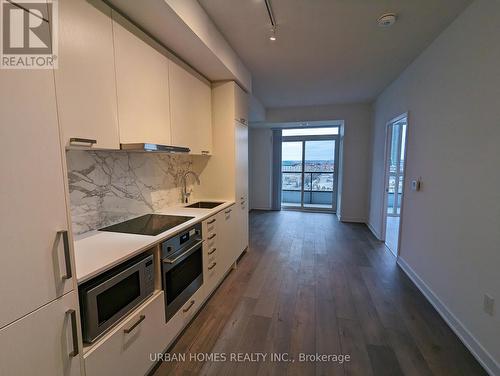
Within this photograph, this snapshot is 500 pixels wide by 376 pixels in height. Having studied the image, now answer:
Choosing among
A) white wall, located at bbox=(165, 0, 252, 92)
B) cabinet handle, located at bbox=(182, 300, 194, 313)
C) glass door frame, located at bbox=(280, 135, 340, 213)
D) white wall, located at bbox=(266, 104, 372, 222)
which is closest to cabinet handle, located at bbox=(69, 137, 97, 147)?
white wall, located at bbox=(165, 0, 252, 92)

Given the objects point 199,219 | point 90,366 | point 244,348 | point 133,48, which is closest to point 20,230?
point 90,366

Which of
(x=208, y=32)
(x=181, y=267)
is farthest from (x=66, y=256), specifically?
(x=208, y=32)

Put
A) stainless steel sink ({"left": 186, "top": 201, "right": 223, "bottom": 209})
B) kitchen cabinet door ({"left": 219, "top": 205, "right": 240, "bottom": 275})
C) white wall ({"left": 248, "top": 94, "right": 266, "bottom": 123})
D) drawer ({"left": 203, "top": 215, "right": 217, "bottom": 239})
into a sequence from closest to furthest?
drawer ({"left": 203, "top": 215, "right": 217, "bottom": 239}), kitchen cabinet door ({"left": 219, "top": 205, "right": 240, "bottom": 275}), stainless steel sink ({"left": 186, "top": 201, "right": 223, "bottom": 209}), white wall ({"left": 248, "top": 94, "right": 266, "bottom": 123})

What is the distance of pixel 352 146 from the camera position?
5.51 m

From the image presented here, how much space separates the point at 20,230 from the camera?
85 centimetres

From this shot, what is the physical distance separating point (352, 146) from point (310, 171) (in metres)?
1.64

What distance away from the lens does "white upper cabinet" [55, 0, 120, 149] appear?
128 cm

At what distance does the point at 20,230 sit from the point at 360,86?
4.73m

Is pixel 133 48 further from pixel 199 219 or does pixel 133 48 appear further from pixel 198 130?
pixel 199 219

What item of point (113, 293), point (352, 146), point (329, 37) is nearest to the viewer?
point (113, 293)

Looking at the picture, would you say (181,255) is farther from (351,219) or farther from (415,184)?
(351,219)

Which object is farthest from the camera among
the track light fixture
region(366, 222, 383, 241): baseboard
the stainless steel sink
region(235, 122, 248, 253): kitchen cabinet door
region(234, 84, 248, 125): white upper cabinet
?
region(366, 222, 383, 241): baseboard

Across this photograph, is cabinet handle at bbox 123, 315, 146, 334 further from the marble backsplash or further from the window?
the window

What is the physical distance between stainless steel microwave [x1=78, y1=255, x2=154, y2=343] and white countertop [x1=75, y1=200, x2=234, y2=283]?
71mm
